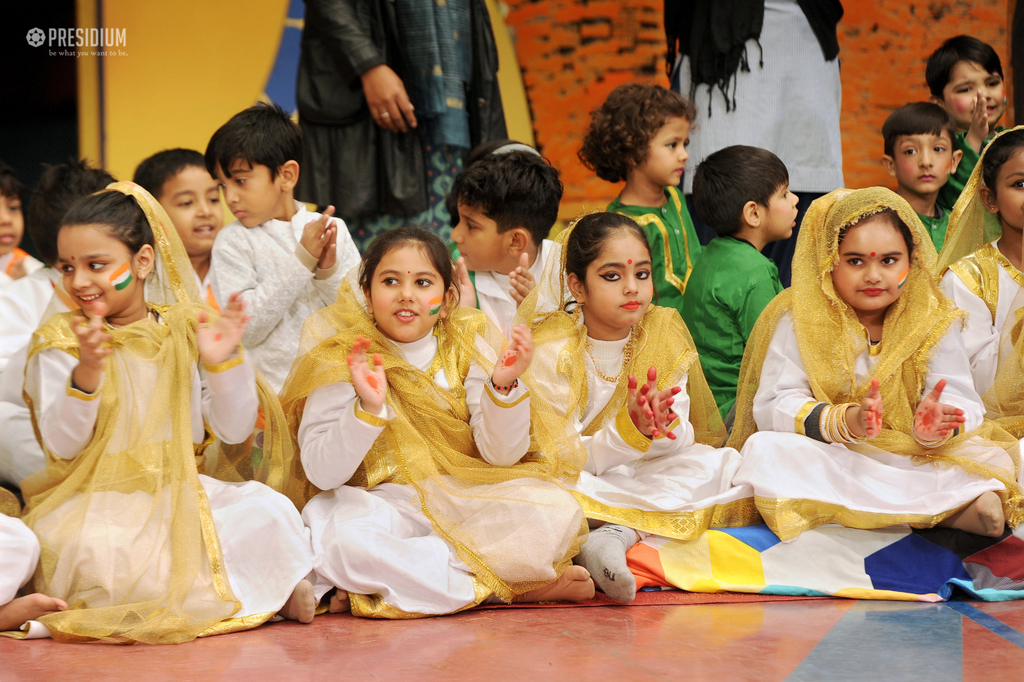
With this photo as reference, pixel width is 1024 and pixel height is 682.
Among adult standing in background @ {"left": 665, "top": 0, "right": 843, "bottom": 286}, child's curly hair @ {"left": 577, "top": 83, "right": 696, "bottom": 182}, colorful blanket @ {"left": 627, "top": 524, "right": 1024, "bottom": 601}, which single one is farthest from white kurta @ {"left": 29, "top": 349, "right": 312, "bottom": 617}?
adult standing in background @ {"left": 665, "top": 0, "right": 843, "bottom": 286}

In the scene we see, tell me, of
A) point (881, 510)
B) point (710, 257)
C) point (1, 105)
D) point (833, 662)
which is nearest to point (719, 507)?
point (881, 510)

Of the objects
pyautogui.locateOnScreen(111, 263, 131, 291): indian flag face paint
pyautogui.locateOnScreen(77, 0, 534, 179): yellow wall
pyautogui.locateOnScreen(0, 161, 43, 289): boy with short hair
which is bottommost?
pyautogui.locateOnScreen(111, 263, 131, 291): indian flag face paint

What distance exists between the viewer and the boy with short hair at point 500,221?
3457 millimetres

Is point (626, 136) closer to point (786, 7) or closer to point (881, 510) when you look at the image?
point (786, 7)

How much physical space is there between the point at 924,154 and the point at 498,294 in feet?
5.81

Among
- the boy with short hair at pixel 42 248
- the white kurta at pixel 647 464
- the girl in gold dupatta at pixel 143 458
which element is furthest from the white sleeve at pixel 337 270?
the white kurta at pixel 647 464

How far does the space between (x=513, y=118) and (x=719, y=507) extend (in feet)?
9.94

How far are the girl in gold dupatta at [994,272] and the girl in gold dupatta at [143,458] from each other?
205 cm

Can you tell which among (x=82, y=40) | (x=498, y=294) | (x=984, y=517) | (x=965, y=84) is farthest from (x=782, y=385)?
(x=82, y=40)

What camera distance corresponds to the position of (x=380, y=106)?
3.74 meters

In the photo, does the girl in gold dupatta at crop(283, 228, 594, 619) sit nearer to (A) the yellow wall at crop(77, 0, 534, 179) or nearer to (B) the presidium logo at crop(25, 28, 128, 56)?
(A) the yellow wall at crop(77, 0, 534, 179)

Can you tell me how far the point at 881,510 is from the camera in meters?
2.74

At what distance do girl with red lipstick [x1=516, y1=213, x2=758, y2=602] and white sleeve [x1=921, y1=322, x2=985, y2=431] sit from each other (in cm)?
59

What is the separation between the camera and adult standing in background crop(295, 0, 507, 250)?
374cm
